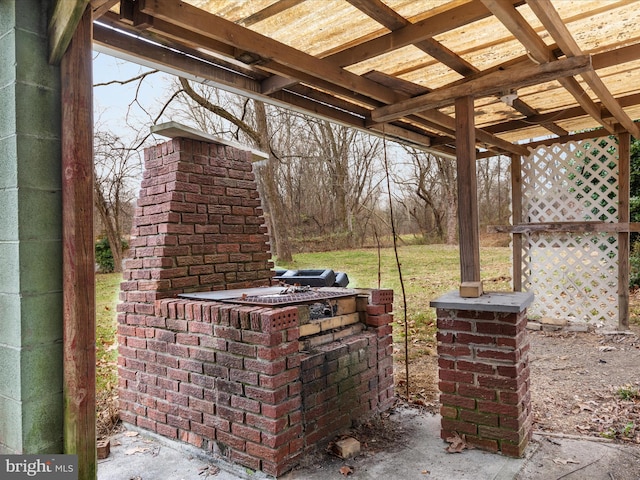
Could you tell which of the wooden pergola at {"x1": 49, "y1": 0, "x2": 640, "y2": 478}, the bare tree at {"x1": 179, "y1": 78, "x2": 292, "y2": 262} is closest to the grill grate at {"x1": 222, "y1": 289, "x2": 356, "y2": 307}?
the wooden pergola at {"x1": 49, "y1": 0, "x2": 640, "y2": 478}

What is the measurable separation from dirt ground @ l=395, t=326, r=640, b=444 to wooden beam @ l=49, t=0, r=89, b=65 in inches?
126

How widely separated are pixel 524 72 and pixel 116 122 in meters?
9.46

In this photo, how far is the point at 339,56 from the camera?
268 cm

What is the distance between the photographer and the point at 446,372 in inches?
107

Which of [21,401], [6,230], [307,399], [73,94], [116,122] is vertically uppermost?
[116,122]

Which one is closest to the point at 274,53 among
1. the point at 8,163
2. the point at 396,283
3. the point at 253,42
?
the point at 253,42

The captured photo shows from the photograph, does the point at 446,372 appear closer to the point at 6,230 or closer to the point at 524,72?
the point at 524,72

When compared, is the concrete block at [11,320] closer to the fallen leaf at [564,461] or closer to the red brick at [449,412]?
the red brick at [449,412]

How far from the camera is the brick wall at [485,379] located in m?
2.50

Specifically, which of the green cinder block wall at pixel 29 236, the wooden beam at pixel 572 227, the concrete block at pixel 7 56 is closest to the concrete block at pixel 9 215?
the green cinder block wall at pixel 29 236

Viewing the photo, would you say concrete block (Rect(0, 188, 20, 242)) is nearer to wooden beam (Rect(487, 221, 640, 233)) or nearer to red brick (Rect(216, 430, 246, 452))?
red brick (Rect(216, 430, 246, 452))

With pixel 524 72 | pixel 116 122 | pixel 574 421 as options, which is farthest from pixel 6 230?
pixel 116 122

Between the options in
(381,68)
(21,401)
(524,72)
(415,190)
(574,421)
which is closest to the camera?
(21,401)

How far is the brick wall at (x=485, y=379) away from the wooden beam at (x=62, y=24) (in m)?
2.35
